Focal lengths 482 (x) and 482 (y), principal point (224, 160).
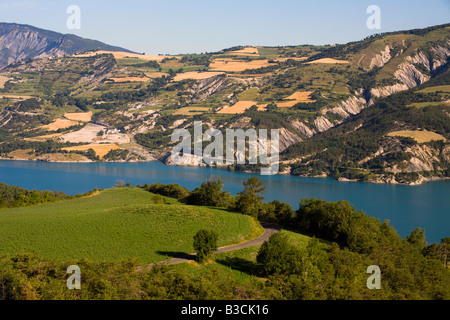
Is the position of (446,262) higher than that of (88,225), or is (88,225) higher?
(88,225)

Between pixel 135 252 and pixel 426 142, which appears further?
pixel 426 142

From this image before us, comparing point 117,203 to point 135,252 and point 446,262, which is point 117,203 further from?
point 446,262

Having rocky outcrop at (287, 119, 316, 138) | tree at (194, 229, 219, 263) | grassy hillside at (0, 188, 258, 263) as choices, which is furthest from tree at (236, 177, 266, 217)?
rocky outcrop at (287, 119, 316, 138)

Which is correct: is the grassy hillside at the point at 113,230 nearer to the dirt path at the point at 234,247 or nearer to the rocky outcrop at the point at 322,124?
the dirt path at the point at 234,247

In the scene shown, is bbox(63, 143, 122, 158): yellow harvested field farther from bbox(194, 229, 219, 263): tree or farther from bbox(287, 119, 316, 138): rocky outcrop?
bbox(194, 229, 219, 263): tree
